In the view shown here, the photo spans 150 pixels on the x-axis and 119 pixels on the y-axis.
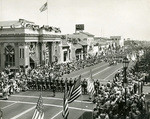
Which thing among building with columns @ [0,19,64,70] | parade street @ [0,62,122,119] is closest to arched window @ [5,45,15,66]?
building with columns @ [0,19,64,70]

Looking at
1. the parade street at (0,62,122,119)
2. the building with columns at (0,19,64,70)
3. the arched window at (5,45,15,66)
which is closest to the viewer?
the parade street at (0,62,122,119)

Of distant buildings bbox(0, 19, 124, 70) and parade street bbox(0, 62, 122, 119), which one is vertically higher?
distant buildings bbox(0, 19, 124, 70)

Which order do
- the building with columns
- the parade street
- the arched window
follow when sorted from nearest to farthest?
the parade street
the building with columns
the arched window

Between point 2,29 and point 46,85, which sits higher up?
point 2,29

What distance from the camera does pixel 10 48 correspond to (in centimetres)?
4503

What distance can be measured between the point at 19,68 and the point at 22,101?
2205 cm

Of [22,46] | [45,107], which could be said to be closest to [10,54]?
[22,46]

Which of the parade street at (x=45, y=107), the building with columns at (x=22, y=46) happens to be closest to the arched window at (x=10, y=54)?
the building with columns at (x=22, y=46)

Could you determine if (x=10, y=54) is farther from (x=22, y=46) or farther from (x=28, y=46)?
(x=28, y=46)

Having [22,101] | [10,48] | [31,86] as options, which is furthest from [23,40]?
[22,101]

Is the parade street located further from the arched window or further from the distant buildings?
the arched window

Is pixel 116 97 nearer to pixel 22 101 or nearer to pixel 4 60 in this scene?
pixel 22 101

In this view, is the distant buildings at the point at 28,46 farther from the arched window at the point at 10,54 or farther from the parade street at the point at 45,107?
the parade street at the point at 45,107

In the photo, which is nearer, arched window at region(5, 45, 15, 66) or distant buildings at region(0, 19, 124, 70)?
distant buildings at region(0, 19, 124, 70)
